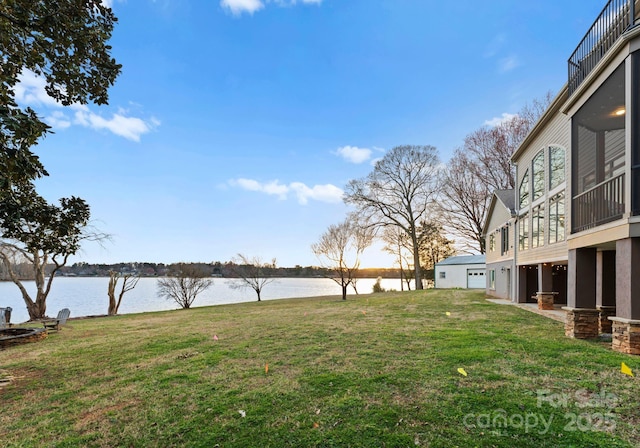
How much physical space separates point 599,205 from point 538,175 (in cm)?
709

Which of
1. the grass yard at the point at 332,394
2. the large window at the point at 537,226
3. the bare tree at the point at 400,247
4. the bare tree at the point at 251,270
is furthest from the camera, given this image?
the bare tree at the point at 400,247

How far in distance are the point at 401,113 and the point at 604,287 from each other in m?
15.0

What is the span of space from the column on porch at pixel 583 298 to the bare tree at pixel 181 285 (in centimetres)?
2471

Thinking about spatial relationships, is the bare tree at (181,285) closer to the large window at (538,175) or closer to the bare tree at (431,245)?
the large window at (538,175)

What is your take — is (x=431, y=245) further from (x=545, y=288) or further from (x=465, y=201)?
(x=545, y=288)

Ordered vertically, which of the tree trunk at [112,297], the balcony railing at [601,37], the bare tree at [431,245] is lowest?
the tree trunk at [112,297]

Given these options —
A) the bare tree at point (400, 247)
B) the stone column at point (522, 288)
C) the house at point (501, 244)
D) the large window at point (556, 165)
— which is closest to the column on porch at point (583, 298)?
the large window at point (556, 165)

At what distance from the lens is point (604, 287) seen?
324 inches

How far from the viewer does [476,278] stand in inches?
1150

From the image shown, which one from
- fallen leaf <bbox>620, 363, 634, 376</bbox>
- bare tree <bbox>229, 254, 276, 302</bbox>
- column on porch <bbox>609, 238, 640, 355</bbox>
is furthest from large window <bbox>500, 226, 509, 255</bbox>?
bare tree <bbox>229, 254, 276, 302</bbox>

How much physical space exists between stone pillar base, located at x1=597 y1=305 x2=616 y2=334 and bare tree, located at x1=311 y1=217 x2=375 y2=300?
18.4 meters

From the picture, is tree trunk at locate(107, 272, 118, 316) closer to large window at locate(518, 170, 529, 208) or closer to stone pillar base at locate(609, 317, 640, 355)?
large window at locate(518, 170, 529, 208)

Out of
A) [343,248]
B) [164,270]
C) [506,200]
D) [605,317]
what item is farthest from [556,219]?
[164,270]

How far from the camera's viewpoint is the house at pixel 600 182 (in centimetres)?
566
